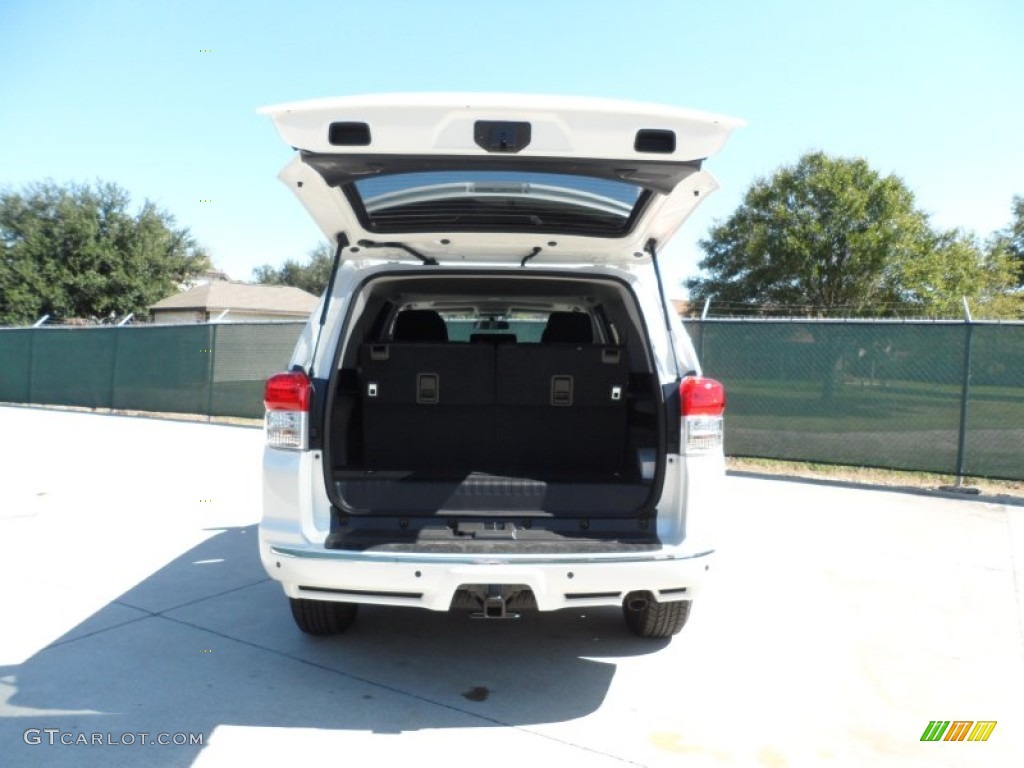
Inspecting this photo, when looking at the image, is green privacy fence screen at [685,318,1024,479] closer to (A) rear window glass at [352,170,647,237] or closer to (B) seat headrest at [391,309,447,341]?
(B) seat headrest at [391,309,447,341]

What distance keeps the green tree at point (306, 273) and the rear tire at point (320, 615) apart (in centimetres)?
5548

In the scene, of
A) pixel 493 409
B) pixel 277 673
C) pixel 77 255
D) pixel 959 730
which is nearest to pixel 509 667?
pixel 277 673

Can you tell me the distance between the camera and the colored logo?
308 centimetres

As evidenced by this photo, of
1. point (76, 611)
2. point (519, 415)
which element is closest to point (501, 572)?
point (519, 415)

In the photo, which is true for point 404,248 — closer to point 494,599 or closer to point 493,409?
point 493,409

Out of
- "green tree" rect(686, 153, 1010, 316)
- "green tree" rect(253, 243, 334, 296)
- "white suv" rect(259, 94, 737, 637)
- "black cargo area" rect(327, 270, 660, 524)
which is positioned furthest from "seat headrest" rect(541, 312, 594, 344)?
"green tree" rect(253, 243, 334, 296)

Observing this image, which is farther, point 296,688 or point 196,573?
point 196,573

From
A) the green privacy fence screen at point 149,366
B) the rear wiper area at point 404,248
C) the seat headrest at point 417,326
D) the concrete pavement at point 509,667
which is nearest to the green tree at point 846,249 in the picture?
the green privacy fence screen at point 149,366

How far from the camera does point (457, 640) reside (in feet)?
12.9

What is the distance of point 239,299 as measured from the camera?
3653 centimetres

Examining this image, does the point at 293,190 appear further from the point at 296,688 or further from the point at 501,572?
the point at 296,688

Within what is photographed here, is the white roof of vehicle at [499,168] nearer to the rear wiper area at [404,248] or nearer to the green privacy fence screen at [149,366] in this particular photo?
the rear wiper area at [404,248]

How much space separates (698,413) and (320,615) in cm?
201

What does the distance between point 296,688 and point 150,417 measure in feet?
42.5
